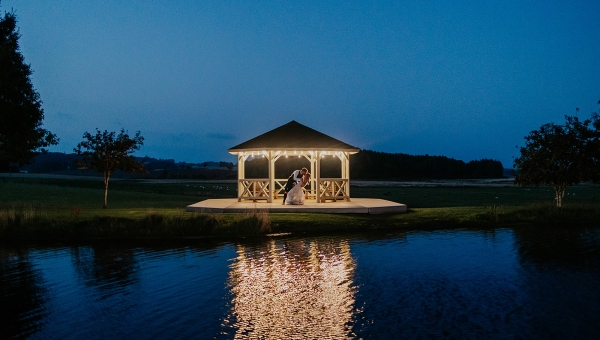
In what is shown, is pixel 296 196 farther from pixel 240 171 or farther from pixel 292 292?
pixel 292 292

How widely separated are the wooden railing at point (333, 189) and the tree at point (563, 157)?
7.49m

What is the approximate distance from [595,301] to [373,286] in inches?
140

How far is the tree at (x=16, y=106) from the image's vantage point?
20.2 m

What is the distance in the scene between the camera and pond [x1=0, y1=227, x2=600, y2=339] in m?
7.60

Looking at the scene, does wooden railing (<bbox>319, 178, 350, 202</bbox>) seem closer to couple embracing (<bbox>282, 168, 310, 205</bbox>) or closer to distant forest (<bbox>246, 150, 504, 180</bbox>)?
couple embracing (<bbox>282, 168, 310, 205</bbox>)

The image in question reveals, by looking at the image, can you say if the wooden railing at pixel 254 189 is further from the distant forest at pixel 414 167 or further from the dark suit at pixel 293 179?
the distant forest at pixel 414 167

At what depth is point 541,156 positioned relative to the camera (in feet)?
75.5

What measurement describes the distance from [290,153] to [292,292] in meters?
15.4

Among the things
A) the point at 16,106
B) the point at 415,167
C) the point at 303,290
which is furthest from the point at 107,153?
the point at 415,167

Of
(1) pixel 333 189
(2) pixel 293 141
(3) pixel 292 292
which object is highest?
(2) pixel 293 141

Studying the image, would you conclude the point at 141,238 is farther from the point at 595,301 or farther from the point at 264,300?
the point at 595,301

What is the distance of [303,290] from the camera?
9.79 meters

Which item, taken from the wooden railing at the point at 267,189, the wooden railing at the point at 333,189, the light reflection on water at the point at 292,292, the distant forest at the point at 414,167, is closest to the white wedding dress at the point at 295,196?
the wooden railing at the point at 267,189

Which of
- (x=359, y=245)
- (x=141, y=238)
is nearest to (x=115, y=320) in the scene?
(x=359, y=245)
